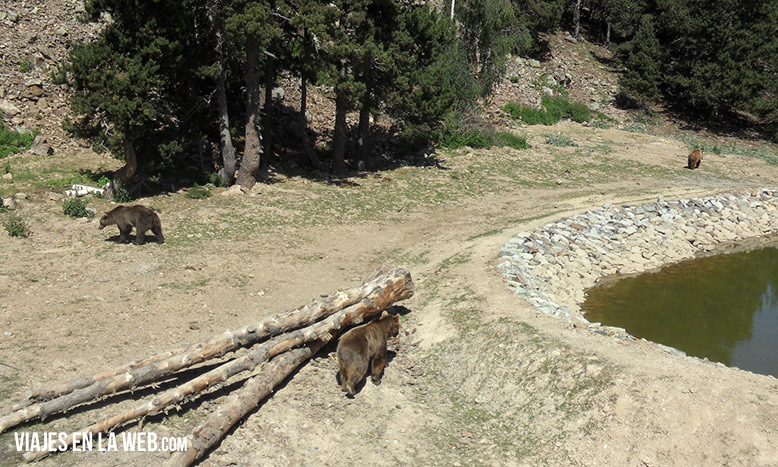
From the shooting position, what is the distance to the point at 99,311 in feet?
36.5

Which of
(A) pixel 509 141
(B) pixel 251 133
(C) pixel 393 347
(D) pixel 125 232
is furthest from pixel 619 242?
(D) pixel 125 232

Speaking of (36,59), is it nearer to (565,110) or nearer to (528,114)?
(528,114)

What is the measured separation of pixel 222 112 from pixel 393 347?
1142 centimetres

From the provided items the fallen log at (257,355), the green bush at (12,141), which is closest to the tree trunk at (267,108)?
the green bush at (12,141)

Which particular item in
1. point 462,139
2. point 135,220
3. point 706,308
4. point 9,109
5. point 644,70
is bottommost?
point 706,308

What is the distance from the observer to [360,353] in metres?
9.02

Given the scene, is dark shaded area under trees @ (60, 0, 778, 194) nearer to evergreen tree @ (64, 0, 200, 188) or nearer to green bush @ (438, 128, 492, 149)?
evergreen tree @ (64, 0, 200, 188)

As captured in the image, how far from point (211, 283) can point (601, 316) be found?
335 inches

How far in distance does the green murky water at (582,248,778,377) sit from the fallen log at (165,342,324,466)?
23.6ft

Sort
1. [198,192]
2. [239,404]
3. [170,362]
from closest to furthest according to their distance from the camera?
1. [239,404]
2. [170,362]
3. [198,192]

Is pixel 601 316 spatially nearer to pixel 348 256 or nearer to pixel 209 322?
pixel 348 256

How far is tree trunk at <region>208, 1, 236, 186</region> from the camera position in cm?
1816

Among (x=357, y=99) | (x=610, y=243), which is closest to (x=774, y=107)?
(x=610, y=243)

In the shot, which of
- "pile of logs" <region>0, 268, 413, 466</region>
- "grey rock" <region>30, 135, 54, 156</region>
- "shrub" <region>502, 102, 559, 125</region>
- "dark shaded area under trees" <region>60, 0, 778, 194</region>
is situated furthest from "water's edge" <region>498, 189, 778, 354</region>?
"grey rock" <region>30, 135, 54, 156</region>
